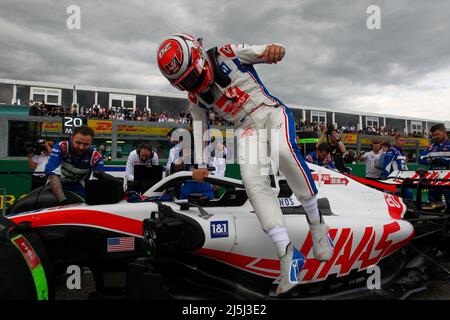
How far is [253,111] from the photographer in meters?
2.43

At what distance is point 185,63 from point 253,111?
1.86 ft

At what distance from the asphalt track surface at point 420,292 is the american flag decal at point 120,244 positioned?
102 cm

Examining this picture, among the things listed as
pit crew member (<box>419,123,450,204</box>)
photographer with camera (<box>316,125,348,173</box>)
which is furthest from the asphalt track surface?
photographer with camera (<box>316,125,348,173</box>)

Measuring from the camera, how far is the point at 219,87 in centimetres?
241

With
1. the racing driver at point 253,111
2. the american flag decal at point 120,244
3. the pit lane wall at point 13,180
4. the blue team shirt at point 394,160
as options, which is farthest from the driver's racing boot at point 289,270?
the blue team shirt at point 394,160

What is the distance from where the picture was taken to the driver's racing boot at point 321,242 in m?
2.22

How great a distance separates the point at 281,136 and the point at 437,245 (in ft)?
7.14

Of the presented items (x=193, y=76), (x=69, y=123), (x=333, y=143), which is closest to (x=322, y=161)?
(x=333, y=143)

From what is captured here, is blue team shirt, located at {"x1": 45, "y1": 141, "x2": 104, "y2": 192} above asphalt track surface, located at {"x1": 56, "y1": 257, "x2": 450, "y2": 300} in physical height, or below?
above

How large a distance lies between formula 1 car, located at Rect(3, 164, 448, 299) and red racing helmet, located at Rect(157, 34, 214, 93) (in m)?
0.68

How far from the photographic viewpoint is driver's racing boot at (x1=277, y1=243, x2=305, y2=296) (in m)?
1.96

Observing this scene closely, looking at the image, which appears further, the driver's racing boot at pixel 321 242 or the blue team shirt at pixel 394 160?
the blue team shirt at pixel 394 160

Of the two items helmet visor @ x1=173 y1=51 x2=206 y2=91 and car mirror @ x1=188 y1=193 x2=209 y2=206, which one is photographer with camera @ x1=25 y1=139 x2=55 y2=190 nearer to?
car mirror @ x1=188 y1=193 x2=209 y2=206

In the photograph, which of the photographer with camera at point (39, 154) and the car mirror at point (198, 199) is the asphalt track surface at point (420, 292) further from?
the photographer with camera at point (39, 154)
